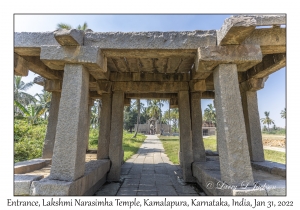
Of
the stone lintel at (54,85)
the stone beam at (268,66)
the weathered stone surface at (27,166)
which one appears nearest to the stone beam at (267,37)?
the stone beam at (268,66)

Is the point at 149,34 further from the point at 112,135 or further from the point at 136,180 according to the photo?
the point at 136,180

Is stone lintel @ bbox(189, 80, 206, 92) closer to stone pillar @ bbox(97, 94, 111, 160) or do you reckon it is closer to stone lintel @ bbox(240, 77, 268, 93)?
stone lintel @ bbox(240, 77, 268, 93)

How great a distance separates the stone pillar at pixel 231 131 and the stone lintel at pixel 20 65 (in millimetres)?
4653

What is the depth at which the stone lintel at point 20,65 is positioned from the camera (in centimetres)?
438

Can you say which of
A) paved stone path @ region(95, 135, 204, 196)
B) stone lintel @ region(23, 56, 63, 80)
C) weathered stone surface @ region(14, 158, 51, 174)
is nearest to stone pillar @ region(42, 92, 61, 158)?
weathered stone surface @ region(14, 158, 51, 174)

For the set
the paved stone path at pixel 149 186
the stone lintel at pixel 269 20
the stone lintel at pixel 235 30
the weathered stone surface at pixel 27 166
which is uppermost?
the stone lintel at pixel 269 20

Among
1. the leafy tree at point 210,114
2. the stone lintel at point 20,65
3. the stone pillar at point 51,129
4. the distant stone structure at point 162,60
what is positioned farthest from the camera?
the leafy tree at point 210,114

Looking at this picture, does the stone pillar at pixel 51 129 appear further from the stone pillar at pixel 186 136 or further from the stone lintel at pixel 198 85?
the stone lintel at pixel 198 85

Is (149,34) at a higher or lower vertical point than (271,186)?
higher

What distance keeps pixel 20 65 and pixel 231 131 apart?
5.07 m

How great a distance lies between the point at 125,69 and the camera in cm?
607

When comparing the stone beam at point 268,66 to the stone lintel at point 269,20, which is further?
the stone beam at point 268,66

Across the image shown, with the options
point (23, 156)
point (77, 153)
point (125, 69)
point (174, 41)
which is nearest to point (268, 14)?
point (174, 41)

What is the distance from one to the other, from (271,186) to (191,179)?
2964 millimetres
